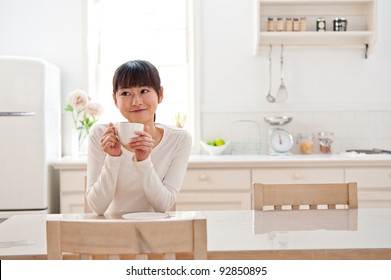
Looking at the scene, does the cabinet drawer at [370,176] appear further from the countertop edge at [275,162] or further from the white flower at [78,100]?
the white flower at [78,100]

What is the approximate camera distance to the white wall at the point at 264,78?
394 centimetres

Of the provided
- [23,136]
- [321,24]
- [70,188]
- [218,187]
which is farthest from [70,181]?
[321,24]

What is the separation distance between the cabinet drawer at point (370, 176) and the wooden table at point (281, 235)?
1.58 metres

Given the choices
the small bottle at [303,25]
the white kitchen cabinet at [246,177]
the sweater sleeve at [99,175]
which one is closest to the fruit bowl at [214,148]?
the white kitchen cabinet at [246,177]

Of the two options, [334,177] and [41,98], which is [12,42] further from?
[334,177]

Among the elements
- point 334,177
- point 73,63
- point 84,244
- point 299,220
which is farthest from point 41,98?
point 84,244

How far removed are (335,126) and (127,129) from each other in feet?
8.70

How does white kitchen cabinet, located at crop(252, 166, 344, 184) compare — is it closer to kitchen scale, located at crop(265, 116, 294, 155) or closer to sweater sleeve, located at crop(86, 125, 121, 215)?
kitchen scale, located at crop(265, 116, 294, 155)

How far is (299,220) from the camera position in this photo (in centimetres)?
172

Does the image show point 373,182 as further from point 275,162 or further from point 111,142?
point 111,142

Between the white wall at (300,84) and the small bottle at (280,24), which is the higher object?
the small bottle at (280,24)

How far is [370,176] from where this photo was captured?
3.43 m

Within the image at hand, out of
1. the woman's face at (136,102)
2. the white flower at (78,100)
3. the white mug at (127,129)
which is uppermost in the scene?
the white flower at (78,100)

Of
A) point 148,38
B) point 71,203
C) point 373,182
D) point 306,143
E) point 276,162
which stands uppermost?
point 148,38
